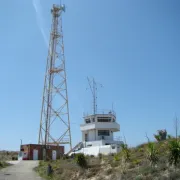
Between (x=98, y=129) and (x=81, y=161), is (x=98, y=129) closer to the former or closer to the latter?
(x=98, y=129)

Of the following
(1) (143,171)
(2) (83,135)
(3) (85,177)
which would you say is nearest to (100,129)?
(2) (83,135)

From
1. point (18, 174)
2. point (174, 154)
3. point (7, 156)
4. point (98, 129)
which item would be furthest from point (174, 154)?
point (7, 156)

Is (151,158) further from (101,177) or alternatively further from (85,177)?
(85,177)

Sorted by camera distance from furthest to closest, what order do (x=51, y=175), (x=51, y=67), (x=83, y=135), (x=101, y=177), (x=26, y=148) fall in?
(x=83, y=135) < (x=51, y=67) < (x=26, y=148) < (x=51, y=175) < (x=101, y=177)

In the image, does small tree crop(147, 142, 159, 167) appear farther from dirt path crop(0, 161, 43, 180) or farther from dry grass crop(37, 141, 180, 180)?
dirt path crop(0, 161, 43, 180)

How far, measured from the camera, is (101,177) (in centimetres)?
1692

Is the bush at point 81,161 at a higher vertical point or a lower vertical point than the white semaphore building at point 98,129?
lower

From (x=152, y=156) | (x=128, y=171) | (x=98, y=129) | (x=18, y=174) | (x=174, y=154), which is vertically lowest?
(x=18, y=174)

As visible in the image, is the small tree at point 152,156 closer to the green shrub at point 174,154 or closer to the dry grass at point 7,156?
the green shrub at point 174,154

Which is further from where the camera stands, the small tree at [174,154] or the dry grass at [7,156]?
the dry grass at [7,156]

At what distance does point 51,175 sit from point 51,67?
3118 cm

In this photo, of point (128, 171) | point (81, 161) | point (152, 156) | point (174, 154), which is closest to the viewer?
point (174, 154)

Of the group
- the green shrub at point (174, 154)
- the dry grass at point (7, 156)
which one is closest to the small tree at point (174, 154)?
the green shrub at point (174, 154)

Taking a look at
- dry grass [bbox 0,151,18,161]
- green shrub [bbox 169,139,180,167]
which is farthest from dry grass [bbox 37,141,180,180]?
dry grass [bbox 0,151,18,161]
